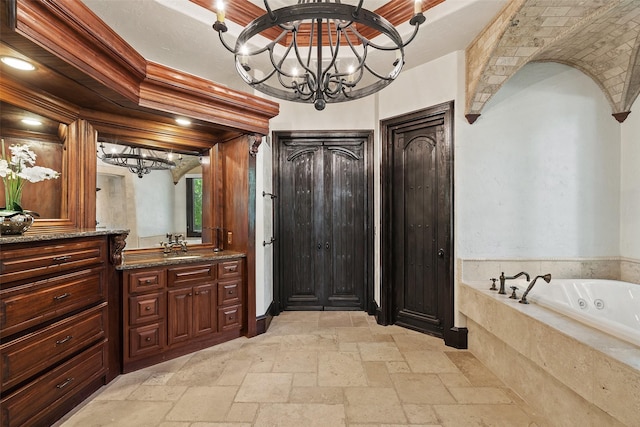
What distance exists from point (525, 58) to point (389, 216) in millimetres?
1912

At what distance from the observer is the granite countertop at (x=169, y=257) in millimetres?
2413

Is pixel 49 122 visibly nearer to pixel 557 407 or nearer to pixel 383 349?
pixel 383 349

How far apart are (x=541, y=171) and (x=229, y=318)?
3399 millimetres

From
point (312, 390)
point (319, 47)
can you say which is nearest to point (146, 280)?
point (312, 390)

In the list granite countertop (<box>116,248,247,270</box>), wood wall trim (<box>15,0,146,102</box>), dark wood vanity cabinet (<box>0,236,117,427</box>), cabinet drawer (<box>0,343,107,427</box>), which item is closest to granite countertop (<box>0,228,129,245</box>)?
dark wood vanity cabinet (<box>0,236,117,427</box>)

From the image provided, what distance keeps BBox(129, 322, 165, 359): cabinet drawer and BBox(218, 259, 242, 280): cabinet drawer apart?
0.65 m

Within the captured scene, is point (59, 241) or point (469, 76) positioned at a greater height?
point (469, 76)

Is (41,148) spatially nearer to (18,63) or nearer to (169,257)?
(18,63)

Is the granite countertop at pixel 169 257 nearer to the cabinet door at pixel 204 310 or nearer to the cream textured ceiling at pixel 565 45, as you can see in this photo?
the cabinet door at pixel 204 310

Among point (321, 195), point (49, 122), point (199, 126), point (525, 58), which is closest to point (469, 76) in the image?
point (525, 58)

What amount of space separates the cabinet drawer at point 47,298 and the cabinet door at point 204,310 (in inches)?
29.9

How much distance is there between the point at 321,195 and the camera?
3922 millimetres

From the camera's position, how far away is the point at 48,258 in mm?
1718

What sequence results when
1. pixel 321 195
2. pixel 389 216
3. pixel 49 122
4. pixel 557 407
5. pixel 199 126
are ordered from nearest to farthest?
pixel 557 407 < pixel 49 122 < pixel 199 126 < pixel 389 216 < pixel 321 195
